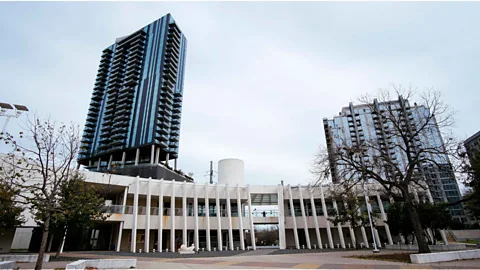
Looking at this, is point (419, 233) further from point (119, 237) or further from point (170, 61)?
point (170, 61)

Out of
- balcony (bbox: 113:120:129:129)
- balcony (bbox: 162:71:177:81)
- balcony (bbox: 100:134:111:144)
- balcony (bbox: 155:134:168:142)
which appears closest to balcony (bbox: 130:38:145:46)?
balcony (bbox: 162:71:177:81)

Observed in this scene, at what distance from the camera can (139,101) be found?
66.3 metres

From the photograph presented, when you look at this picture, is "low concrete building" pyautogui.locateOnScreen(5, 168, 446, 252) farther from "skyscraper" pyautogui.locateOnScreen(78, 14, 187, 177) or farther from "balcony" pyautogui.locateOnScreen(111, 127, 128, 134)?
"balcony" pyautogui.locateOnScreen(111, 127, 128, 134)

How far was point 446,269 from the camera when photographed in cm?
918

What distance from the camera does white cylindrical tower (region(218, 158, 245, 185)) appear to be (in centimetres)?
3600

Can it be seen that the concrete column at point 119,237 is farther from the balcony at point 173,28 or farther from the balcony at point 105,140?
the balcony at point 173,28

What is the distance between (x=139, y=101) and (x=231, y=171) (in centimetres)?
4145

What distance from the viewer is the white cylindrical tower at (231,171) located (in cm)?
3600

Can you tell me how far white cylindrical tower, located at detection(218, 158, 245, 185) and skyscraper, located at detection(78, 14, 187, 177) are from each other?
28.8 m

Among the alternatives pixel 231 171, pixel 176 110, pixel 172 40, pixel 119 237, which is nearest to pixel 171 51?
pixel 172 40

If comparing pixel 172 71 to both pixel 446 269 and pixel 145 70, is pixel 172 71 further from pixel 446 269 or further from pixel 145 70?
pixel 446 269

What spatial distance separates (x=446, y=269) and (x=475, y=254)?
610 centimetres

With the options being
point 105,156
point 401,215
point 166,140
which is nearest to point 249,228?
point 401,215

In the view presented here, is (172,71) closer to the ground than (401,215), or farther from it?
farther from it
